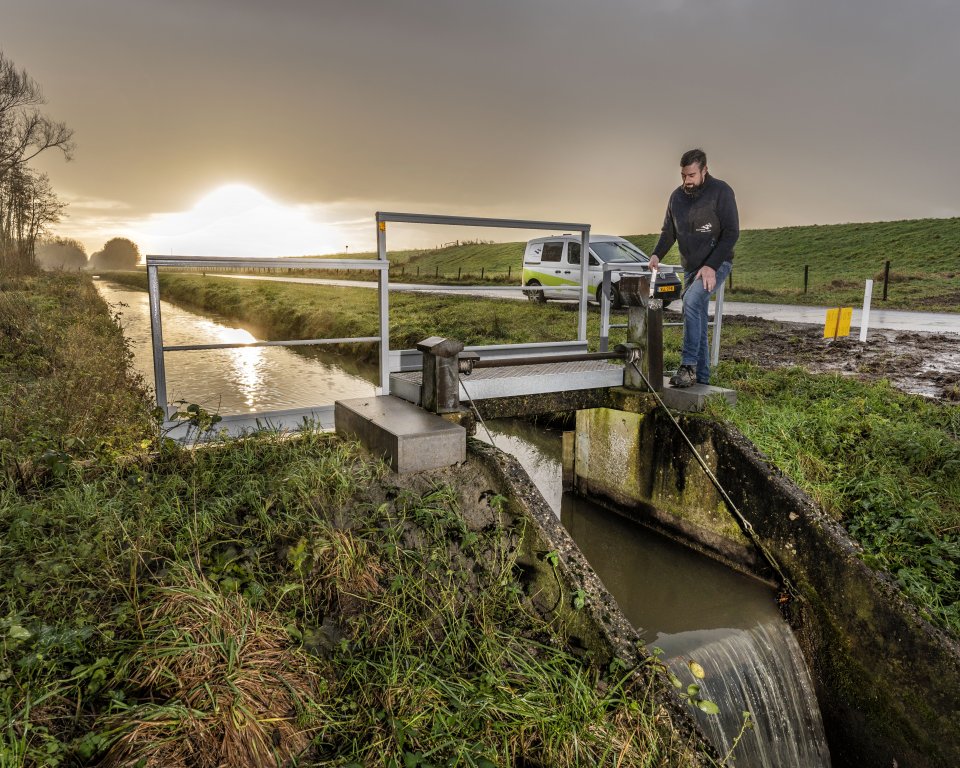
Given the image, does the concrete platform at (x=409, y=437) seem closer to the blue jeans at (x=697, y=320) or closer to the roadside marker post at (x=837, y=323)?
the blue jeans at (x=697, y=320)

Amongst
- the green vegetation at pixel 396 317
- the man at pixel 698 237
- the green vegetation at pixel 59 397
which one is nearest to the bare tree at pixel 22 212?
the green vegetation at pixel 396 317

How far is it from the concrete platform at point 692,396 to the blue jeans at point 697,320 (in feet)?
0.72

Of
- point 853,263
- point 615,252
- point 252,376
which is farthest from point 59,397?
point 853,263

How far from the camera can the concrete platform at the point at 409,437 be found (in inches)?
150

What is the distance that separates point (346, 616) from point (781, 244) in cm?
5341

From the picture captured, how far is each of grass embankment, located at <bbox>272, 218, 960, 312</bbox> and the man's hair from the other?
10.5 ft

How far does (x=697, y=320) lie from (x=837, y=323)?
22.2ft

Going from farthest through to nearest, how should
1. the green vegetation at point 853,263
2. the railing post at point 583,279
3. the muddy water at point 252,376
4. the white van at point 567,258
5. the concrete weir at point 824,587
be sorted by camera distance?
the green vegetation at point 853,263, the white van at point 567,258, the muddy water at point 252,376, the railing post at point 583,279, the concrete weir at point 824,587

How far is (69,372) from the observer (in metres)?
7.26

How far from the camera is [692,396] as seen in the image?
5.38 meters

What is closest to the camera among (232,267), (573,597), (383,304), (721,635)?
(573,597)

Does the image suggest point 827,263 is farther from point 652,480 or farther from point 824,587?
point 824,587

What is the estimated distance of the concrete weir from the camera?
355 cm

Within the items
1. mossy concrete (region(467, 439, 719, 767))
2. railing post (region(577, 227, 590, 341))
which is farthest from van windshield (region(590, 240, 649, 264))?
mossy concrete (region(467, 439, 719, 767))
